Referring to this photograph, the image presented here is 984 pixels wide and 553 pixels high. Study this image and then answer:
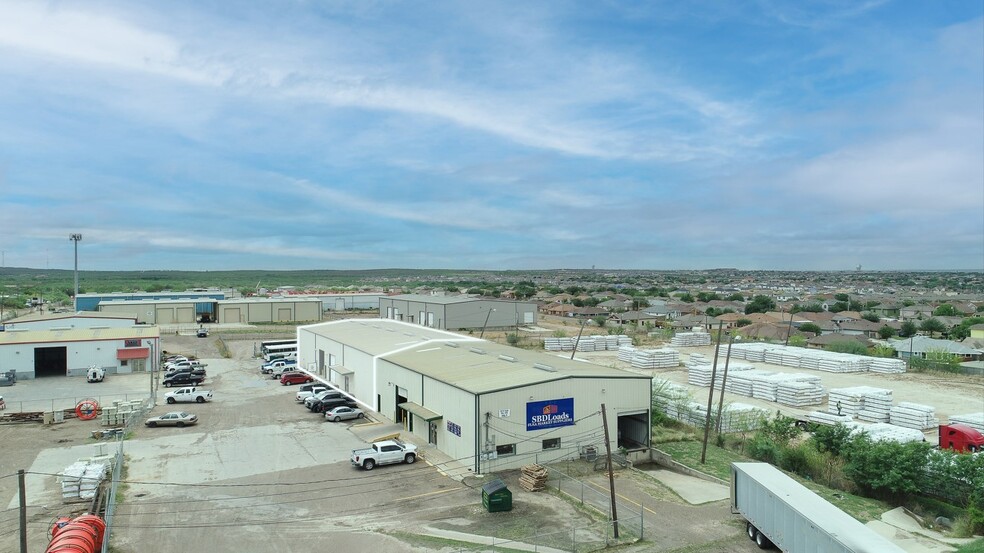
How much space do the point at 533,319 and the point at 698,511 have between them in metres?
71.4

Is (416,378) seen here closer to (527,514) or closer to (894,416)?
(527,514)

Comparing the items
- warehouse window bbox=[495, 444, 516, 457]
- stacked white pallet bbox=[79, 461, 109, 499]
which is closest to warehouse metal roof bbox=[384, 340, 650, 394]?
warehouse window bbox=[495, 444, 516, 457]

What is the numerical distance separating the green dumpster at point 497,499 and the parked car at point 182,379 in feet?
106

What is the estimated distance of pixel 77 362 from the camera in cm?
4897

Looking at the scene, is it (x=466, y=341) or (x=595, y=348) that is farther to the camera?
(x=595, y=348)

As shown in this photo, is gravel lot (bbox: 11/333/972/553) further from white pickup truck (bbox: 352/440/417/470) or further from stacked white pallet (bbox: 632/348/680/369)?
stacked white pallet (bbox: 632/348/680/369)

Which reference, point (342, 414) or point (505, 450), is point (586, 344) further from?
point (505, 450)

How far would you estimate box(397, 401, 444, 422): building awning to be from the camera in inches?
1099

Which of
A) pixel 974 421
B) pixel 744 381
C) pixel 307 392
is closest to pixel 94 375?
pixel 307 392

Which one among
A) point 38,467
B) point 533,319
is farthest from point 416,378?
point 533,319

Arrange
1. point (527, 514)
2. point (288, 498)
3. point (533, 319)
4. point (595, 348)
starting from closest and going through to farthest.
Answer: point (527, 514) → point (288, 498) → point (595, 348) → point (533, 319)

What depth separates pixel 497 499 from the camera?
21.0m

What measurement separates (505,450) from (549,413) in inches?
93.7

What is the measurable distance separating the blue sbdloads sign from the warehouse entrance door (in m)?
41.2
